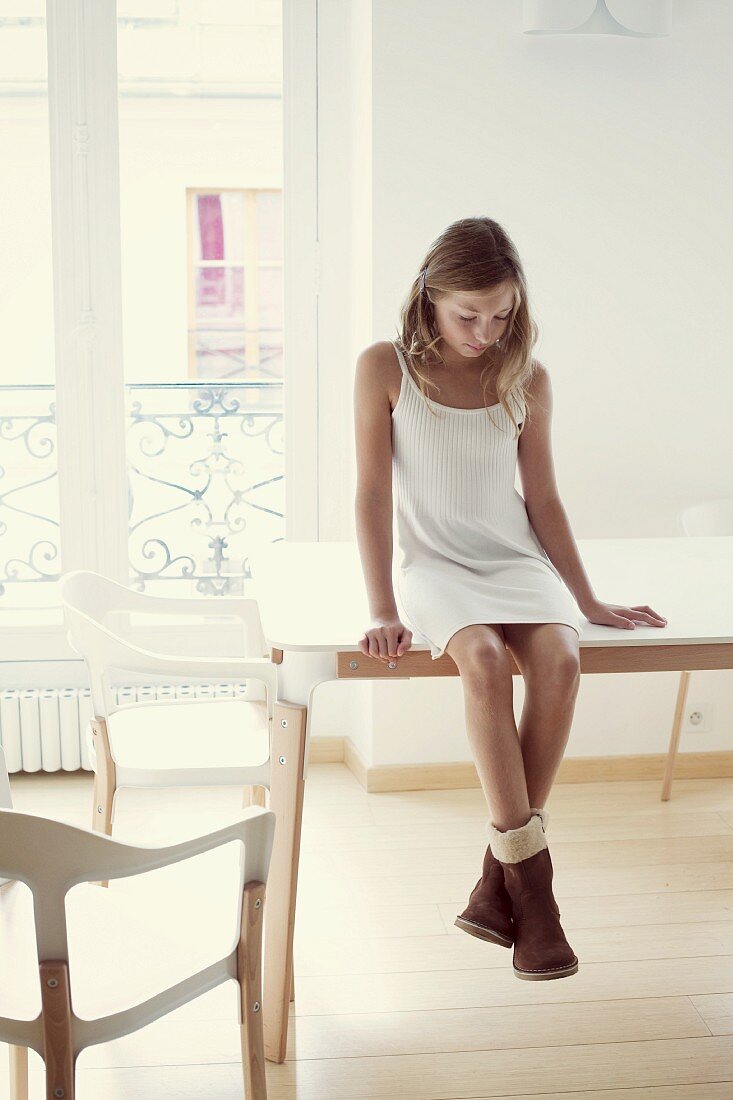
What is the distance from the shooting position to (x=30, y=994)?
1.33m

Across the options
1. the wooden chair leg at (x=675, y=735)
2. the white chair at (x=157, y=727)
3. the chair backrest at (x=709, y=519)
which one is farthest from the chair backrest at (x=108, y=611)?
the chair backrest at (x=709, y=519)

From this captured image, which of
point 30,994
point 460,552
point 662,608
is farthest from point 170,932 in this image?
point 662,608

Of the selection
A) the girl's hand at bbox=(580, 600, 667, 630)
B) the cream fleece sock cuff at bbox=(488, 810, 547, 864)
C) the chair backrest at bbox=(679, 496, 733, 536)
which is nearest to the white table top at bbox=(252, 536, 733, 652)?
the girl's hand at bbox=(580, 600, 667, 630)

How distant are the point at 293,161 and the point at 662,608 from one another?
1854 mm

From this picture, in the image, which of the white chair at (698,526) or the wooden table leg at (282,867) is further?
the white chair at (698,526)

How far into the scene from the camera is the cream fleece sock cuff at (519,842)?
168 centimetres

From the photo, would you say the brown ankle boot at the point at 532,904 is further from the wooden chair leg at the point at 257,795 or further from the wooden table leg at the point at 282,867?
the wooden chair leg at the point at 257,795

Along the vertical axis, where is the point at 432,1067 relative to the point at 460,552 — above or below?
below

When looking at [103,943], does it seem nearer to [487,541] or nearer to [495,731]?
[495,731]

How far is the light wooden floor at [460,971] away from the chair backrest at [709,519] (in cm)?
74

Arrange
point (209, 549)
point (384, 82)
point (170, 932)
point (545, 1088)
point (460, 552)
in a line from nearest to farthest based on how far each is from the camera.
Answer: point (170, 932) → point (545, 1088) → point (460, 552) → point (384, 82) → point (209, 549)

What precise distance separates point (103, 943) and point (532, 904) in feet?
2.08

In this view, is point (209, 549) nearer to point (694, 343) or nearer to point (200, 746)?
point (200, 746)

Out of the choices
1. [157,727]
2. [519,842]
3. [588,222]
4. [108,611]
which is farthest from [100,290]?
[519,842]
